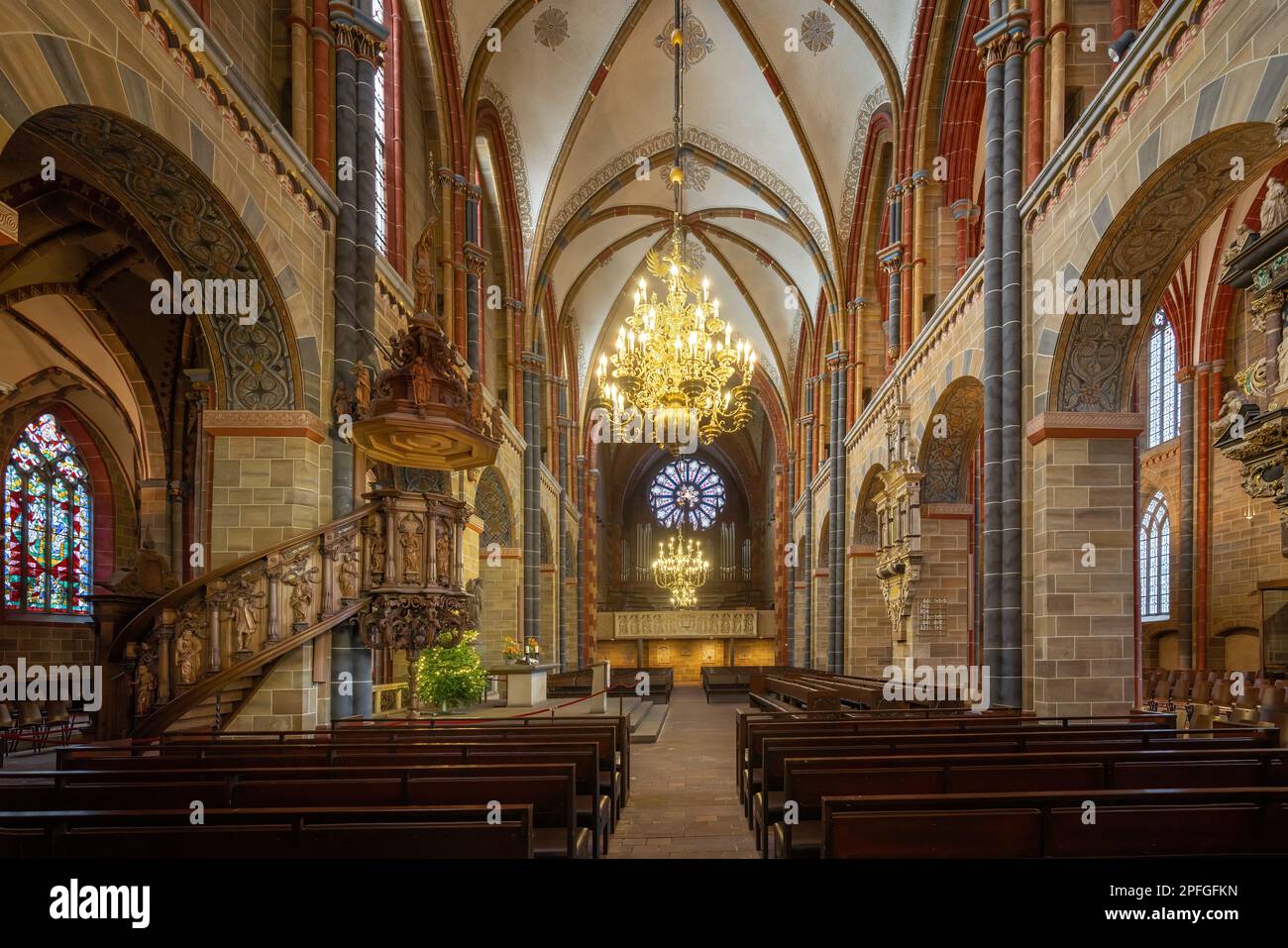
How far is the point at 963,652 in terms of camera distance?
47.6 feet

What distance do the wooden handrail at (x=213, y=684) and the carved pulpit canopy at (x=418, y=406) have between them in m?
2.01

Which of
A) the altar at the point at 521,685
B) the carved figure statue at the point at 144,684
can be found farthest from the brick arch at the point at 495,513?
the carved figure statue at the point at 144,684

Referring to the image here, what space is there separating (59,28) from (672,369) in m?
8.79

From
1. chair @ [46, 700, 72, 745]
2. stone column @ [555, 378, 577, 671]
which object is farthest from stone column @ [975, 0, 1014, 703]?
stone column @ [555, 378, 577, 671]

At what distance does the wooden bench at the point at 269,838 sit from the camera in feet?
12.1

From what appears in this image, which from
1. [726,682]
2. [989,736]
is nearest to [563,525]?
[726,682]

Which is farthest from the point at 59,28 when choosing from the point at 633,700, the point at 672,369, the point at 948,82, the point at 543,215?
the point at 633,700

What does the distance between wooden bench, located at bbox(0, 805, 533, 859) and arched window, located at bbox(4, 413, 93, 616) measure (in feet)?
50.4

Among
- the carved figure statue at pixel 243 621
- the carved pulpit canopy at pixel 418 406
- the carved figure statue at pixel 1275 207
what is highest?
the carved figure statue at pixel 1275 207

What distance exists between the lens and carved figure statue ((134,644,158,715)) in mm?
7383

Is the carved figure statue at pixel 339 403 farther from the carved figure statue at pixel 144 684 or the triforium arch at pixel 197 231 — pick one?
the carved figure statue at pixel 144 684

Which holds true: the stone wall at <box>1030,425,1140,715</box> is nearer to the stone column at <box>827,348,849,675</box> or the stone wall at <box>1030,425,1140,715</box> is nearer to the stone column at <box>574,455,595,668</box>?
the stone column at <box>827,348,849,675</box>

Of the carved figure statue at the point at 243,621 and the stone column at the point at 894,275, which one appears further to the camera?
the stone column at the point at 894,275
